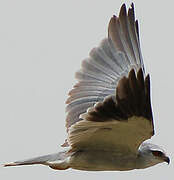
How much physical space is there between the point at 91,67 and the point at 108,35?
518 millimetres

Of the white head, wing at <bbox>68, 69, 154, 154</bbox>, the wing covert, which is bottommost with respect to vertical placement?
the white head

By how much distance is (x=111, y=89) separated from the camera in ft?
28.8

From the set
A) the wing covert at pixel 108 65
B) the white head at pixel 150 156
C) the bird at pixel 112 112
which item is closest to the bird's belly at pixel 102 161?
the bird at pixel 112 112

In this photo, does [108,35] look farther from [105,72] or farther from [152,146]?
[152,146]

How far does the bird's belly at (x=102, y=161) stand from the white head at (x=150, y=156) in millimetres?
133

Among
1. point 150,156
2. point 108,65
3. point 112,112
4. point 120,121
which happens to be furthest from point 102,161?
point 108,65

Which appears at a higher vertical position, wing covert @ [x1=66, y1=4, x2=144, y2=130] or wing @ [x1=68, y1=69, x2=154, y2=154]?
wing covert @ [x1=66, y1=4, x2=144, y2=130]

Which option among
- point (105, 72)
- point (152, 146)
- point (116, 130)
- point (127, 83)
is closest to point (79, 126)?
point (116, 130)

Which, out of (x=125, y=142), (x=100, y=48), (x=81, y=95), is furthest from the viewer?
(x=100, y=48)

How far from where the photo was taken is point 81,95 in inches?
339

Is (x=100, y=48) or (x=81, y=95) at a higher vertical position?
(x=100, y=48)

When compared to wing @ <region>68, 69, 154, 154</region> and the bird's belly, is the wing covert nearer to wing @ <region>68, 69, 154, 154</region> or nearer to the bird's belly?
the bird's belly

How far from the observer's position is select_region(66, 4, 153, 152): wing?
6645 millimetres

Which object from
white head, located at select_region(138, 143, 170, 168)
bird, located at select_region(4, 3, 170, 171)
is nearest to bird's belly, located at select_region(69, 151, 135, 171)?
bird, located at select_region(4, 3, 170, 171)
